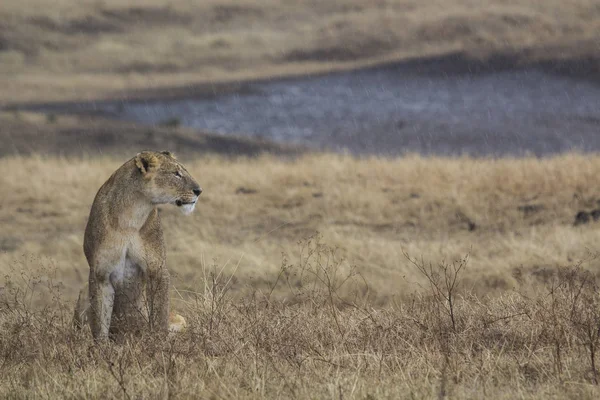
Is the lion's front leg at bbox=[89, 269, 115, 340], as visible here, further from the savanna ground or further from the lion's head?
the lion's head

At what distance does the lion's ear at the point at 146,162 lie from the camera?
27.0ft

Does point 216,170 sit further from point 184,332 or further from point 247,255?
point 184,332

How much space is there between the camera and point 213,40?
56.8 meters

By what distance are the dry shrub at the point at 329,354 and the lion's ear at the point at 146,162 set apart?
3.49 ft

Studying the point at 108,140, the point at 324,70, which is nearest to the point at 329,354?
the point at 108,140

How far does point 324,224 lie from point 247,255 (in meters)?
2.69

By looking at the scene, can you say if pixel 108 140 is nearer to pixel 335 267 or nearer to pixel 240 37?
pixel 240 37

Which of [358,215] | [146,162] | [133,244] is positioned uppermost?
[146,162]

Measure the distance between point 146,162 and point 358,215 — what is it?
9.48 m

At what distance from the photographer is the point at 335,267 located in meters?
11.4

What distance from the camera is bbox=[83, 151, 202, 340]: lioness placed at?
808 cm

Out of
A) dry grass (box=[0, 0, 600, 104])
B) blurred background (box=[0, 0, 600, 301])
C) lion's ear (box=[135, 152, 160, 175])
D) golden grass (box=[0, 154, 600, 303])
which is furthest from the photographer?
dry grass (box=[0, 0, 600, 104])

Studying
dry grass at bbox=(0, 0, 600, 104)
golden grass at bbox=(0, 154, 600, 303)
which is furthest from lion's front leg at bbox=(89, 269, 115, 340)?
dry grass at bbox=(0, 0, 600, 104)

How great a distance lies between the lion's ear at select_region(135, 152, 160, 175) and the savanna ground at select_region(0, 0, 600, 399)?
976 millimetres
